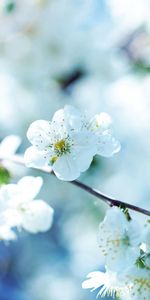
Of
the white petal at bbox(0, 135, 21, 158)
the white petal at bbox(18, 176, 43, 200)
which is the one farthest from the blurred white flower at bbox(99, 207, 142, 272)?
the white petal at bbox(0, 135, 21, 158)

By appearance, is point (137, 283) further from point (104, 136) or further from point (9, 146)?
point (9, 146)

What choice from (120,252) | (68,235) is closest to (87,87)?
(68,235)

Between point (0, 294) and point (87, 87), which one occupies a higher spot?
point (87, 87)

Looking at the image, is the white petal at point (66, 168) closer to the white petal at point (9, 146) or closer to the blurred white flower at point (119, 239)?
the blurred white flower at point (119, 239)

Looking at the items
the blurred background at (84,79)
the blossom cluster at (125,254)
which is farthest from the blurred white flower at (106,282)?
the blurred background at (84,79)

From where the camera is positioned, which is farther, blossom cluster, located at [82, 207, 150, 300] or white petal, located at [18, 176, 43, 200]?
white petal, located at [18, 176, 43, 200]

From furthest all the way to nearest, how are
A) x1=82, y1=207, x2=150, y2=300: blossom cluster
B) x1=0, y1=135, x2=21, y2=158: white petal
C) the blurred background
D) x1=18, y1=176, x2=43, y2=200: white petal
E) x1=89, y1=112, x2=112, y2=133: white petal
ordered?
the blurred background < x1=0, y1=135, x2=21, y2=158: white petal < x1=18, y1=176, x2=43, y2=200: white petal < x1=89, y1=112, x2=112, y2=133: white petal < x1=82, y1=207, x2=150, y2=300: blossom cluster

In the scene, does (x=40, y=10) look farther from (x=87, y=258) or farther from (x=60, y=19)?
(x=87, y=258)

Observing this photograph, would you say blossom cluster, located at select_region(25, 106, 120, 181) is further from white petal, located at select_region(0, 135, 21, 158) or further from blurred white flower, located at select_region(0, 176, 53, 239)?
white petal, located at select_region(0, 135, 21, 158)
